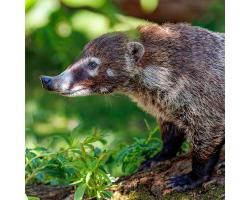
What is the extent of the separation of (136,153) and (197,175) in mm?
670

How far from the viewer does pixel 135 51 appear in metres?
3.03

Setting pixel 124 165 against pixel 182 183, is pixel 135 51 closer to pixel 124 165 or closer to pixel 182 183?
pixel 124 165

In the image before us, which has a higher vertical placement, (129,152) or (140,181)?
(129,152)

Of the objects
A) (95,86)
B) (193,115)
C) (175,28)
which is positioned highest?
(175,28)

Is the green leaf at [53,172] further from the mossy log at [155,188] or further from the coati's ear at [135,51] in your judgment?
the coati's ear at [135,51]

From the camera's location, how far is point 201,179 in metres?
2.93

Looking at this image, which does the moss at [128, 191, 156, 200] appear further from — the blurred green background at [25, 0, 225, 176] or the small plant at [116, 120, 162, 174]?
the blurred green background at [25, 0, 225, 176]

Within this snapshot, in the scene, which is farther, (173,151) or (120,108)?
(120,108)

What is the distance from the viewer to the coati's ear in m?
3.00

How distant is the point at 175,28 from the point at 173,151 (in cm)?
124

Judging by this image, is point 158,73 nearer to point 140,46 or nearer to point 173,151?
point 140,46

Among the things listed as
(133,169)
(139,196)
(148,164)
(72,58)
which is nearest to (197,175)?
(139,196)
